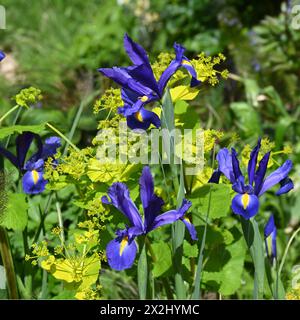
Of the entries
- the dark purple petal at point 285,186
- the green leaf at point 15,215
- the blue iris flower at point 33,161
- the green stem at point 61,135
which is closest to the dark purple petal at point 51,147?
the blue iris flower at point 33,161

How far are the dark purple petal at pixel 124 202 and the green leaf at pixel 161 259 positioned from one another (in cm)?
18

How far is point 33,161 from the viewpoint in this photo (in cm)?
204

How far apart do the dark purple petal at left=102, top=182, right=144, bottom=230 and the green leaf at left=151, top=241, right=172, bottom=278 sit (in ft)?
0.60

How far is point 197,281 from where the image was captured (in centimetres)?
167

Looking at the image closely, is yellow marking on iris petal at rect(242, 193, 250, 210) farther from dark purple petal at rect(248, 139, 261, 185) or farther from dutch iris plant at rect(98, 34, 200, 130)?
dutch iris plant at rect(98, 34, 200, 130)

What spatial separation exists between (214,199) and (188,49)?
3.65 metres

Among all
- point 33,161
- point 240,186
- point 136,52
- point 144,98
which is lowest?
point 240,186

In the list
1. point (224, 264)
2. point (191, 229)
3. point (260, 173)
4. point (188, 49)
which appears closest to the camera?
point (191, 229)

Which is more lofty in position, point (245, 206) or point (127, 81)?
point (127, 81)

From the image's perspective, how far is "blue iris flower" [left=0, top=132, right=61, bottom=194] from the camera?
2.01m

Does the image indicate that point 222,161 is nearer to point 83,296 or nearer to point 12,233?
point 83,296

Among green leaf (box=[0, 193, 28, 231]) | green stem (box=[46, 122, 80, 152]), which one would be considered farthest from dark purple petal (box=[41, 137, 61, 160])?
green leaf (box=[0, 193, 28, 231])

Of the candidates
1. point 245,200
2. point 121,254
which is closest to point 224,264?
point 245,200

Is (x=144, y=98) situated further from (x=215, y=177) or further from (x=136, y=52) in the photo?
(x=215, y=177)
